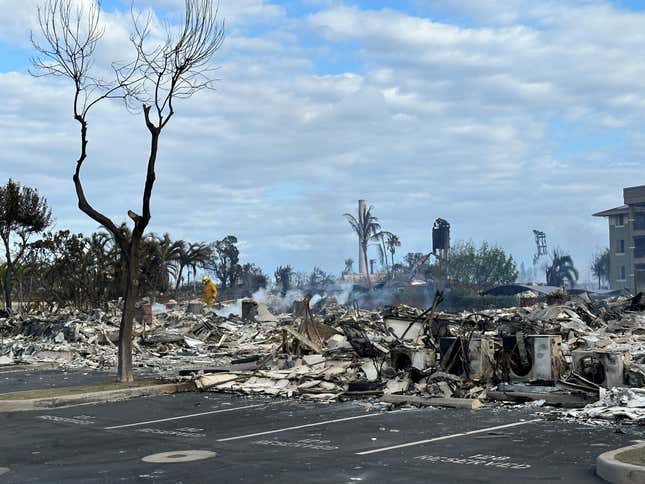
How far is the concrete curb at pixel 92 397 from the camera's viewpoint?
15852 mm

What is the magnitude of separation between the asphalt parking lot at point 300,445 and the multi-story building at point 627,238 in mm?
85211

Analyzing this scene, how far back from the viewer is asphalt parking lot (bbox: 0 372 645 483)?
907 cm

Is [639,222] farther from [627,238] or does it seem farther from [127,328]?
[127,328]

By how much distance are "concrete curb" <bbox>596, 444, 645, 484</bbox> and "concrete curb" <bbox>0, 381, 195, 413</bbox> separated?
10.8 meters

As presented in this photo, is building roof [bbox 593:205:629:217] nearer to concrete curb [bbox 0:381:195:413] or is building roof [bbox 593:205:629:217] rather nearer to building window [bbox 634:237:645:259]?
building window [bbox 634:237:645:259]

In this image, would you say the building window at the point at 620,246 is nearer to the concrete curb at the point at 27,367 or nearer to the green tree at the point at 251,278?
the green tree at the point at 251,278

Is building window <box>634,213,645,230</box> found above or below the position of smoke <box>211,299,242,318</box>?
above

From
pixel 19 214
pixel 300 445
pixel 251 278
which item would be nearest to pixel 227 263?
pixel 251 278

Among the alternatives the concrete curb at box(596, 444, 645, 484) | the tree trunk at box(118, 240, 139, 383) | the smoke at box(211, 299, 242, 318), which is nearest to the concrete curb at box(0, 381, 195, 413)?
the tree trunk at box(118, 240, 139, 383)

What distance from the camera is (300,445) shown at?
11.1 m

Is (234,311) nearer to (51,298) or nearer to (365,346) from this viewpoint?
(51,298)

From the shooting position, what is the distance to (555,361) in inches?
587

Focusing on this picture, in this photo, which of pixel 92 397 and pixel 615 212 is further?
pixel 615 212

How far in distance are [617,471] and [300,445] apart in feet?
14.0
